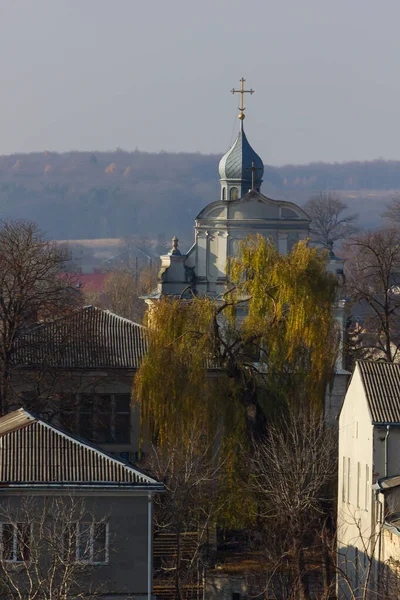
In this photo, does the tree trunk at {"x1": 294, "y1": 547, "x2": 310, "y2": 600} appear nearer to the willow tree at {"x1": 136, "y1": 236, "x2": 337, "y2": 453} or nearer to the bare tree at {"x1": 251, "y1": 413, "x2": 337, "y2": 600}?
the bare tree at {"x1": 251, "y1": 413, "x2": 337, "y2": 600}

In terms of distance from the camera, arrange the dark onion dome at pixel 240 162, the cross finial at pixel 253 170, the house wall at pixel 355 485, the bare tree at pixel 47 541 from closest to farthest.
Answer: the bare tree at pixel 47 541, the house wall at pixel 355 485, the cross finial at pixel 253 170, the dark onion dome at pixel 240 162

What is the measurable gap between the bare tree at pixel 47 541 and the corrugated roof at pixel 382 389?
316 inches

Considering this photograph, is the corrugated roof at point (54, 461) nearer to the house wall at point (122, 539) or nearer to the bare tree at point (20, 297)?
the house wall at point (122, 539)

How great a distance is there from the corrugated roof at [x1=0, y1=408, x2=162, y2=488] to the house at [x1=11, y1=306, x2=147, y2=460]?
13559 millimetres

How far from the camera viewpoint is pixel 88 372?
49438 millimetres

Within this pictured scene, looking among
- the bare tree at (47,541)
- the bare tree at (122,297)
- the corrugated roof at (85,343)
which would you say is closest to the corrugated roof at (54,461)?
the bare tree at (47,541)

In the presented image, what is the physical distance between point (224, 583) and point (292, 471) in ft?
10.7

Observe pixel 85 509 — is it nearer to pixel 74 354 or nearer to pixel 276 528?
pixel 276 528

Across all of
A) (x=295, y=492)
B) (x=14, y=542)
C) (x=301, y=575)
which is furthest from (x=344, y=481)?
(x=14, y=542)

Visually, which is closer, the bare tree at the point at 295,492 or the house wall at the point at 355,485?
the bare tree at the point at 295,492

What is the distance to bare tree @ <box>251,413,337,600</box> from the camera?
36.4 m

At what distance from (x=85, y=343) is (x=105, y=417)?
7.83 ft

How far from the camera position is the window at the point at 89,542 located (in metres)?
31.2

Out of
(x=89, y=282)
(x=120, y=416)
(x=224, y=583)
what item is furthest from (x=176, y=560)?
(x=89, y=282)
